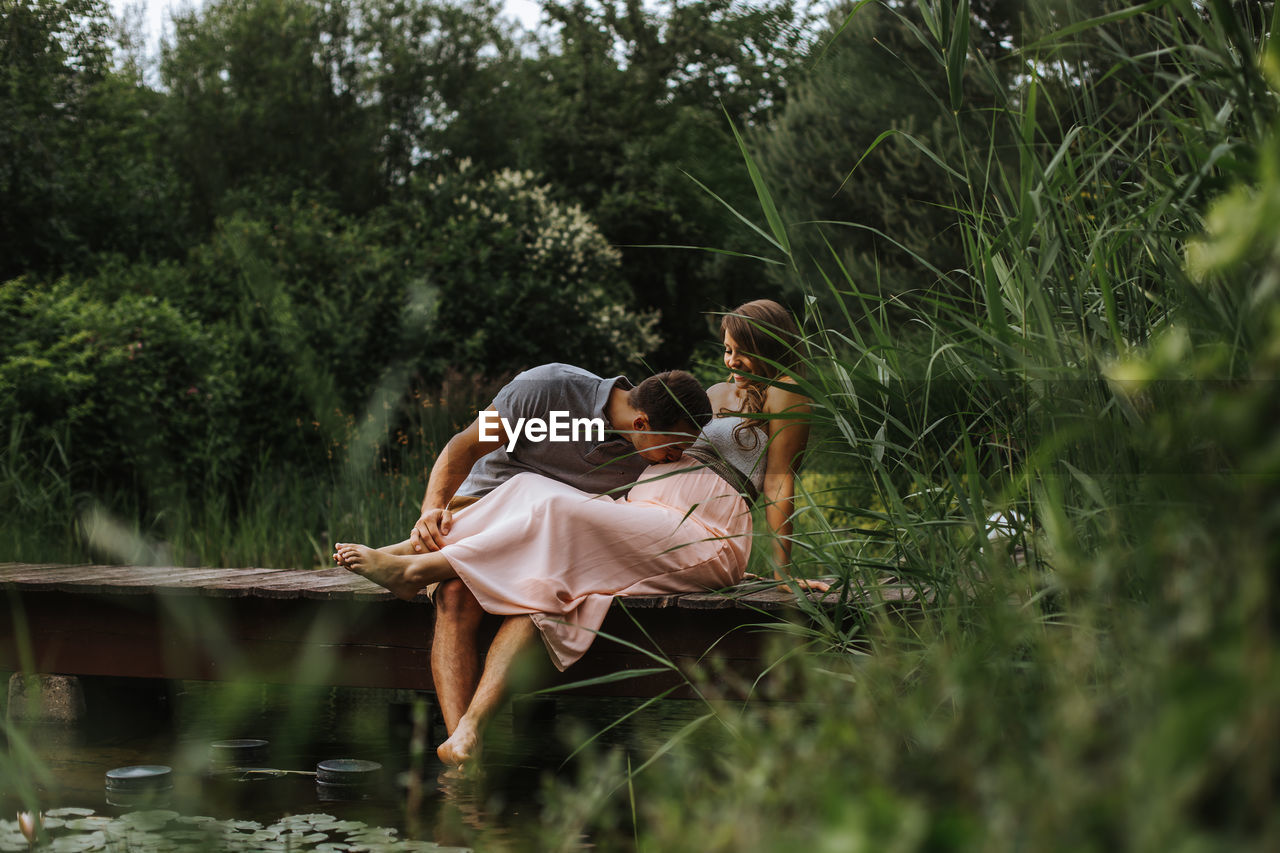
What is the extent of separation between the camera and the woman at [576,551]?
113 inches

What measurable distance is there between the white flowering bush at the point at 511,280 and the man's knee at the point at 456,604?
5.86 metres

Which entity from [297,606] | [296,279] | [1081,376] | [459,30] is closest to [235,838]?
[297,606]

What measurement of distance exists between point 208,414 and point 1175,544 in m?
6.78

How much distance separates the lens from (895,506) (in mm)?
1875

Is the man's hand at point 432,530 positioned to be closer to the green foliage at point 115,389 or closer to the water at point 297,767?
the water at point 297,767

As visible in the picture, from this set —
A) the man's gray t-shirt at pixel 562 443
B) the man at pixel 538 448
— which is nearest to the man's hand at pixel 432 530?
the man at pixel 538 448

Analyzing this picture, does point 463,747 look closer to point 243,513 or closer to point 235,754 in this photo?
point 235,754

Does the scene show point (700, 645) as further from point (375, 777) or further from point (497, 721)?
point (497, 721)

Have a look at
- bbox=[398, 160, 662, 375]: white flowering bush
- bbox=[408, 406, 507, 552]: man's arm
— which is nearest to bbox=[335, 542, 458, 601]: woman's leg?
bbox=[408, 406, 507, 552]: man's arm

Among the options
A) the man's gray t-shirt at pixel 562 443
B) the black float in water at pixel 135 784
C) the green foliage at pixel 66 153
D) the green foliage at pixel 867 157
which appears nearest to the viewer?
the black float in water at pixel 135 784

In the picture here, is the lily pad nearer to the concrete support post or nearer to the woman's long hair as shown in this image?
the concrete support post

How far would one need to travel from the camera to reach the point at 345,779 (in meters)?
2.85

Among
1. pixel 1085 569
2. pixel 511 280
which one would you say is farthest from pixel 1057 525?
pixel 511 280

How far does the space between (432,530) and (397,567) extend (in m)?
0.20
